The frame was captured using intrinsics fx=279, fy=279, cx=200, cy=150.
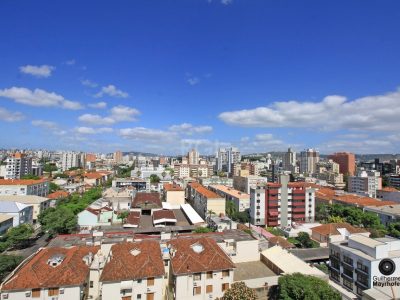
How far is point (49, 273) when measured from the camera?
13305 mm

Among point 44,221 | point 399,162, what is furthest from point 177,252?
point 399,162

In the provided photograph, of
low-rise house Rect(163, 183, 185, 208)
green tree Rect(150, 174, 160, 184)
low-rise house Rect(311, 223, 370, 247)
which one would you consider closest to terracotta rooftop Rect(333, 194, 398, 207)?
low-rise house Rect(311, 223, 370, 247)

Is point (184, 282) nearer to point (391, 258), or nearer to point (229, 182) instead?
point (391, 258)

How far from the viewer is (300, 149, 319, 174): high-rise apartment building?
111 m

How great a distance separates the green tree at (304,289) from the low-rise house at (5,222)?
29640 millimetres

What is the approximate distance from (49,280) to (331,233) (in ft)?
Result: 87.3

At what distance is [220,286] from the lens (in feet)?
47.5

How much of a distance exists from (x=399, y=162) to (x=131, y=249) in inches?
4227

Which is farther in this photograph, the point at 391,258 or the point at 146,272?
the point at 391,258

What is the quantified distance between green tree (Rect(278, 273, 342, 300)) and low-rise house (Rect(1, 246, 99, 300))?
32.2 feet

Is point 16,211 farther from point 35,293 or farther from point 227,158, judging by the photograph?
point 227,158

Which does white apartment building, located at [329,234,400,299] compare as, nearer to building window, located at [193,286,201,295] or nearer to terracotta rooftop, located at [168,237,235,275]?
terracotta rooftop, located at [168,237,235,275]

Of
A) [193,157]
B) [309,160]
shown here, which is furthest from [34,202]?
[309,160]

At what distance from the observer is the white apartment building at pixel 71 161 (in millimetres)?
114812
